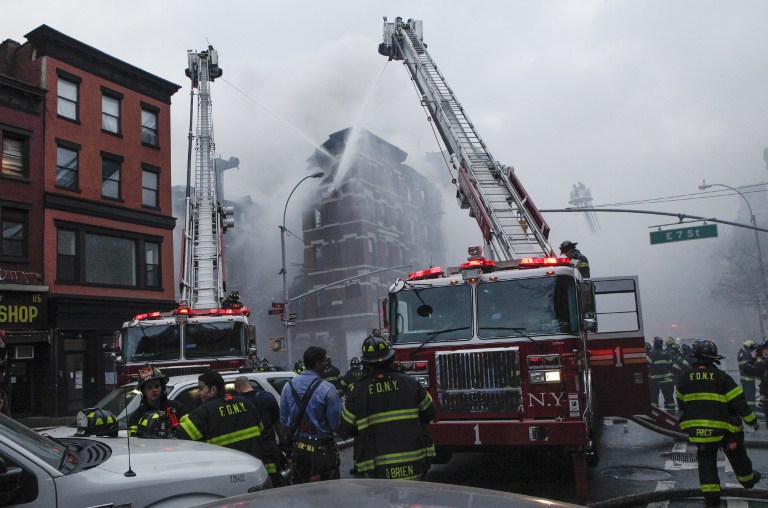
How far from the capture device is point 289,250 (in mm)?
51062

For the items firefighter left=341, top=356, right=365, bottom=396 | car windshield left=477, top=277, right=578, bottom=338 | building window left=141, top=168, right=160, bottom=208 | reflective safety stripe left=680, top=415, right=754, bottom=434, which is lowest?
reflective safety stripe left=680, top=415, right=754, bottom=434

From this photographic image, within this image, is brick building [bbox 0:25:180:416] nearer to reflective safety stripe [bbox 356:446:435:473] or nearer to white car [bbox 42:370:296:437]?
white car [bbox 42:370:296:437]

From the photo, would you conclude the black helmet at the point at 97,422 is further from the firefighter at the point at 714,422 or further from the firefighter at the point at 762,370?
the firefighter at the point at 762,370

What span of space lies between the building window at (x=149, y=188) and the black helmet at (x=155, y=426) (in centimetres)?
2044

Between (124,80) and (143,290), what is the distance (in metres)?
7.92

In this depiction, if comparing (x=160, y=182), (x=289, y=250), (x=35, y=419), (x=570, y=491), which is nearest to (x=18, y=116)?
(x=160, y=182)

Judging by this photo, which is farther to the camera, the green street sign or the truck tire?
the green street sign

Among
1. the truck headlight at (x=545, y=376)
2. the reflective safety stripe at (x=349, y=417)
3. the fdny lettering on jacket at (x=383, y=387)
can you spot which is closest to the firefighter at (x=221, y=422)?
the reflective safety stripe at (x=349, y=417)

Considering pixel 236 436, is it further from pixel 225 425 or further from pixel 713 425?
pixel 713 425

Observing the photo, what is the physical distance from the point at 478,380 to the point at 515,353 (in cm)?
50

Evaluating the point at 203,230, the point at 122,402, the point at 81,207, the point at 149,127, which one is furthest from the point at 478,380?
the point at 149,127

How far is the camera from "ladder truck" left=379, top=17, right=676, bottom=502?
667 cm

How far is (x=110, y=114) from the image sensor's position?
77.9ft

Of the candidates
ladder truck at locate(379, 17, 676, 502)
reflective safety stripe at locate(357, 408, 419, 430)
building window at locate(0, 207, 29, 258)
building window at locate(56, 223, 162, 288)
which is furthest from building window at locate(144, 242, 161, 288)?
reflective safety stripe at locate(357, 408, 419, 430)
